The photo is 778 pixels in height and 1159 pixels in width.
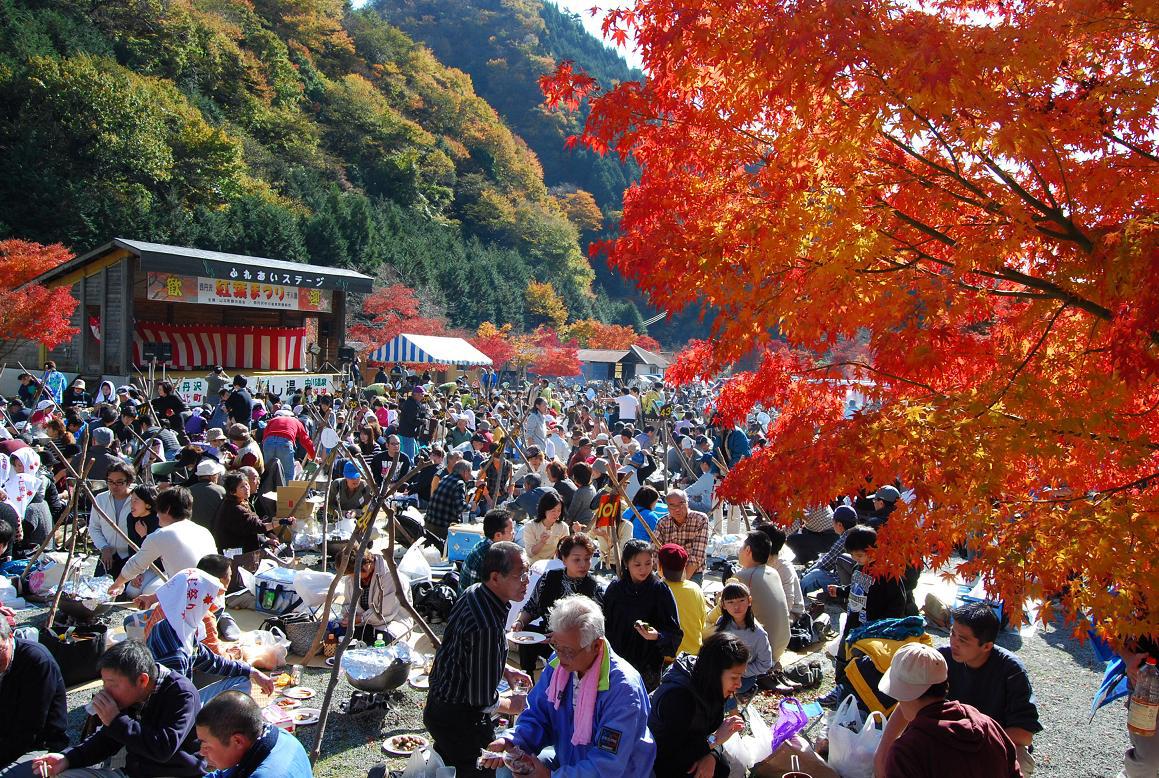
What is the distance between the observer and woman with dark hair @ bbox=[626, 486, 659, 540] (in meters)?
8.04

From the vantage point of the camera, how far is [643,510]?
834 cm

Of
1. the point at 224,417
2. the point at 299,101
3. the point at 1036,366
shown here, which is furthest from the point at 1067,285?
the point at 299,101

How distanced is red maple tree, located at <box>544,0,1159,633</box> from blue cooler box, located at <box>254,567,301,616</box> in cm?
465

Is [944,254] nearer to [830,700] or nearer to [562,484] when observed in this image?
[830,700]

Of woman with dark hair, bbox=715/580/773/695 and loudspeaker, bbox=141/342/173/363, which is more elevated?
loudspeaker, bbox=141/342/173/363

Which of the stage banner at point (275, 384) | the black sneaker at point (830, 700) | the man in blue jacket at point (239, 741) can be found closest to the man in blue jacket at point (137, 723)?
the man in blue jacket at point (239, 741)

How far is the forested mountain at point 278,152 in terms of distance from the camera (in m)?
31.8

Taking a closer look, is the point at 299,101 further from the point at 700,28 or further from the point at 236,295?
the point at 700,28

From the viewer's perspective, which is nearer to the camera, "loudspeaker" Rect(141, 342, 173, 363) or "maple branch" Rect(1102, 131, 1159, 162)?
"maple branch" Rect(1102, 131, 1159, 162)

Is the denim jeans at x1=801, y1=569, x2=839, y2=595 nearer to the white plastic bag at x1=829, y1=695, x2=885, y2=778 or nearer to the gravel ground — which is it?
the gravel ground

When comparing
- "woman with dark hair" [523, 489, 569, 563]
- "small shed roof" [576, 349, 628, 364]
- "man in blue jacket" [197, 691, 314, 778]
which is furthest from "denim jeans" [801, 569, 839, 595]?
"small shed roof" [576, 349, 628, 364]

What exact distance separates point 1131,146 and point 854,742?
321 cm

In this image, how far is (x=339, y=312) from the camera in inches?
1192

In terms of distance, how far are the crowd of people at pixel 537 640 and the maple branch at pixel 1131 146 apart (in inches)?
85.4
